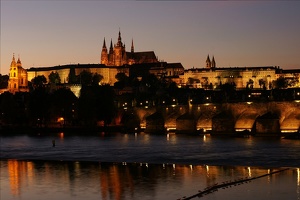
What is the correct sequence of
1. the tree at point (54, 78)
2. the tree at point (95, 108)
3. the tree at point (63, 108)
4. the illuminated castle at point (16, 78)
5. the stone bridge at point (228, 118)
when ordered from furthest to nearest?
the tree at point (54, 78) → the illuminated castle at point (16, 78) → the tree at point (63, 108) → the tree at point (95, 108) → the stone bridge at point (228, 118)

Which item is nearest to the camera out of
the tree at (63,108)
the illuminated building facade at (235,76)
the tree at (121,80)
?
the tree at (63,108)

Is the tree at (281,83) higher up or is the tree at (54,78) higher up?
the tree at (54,78)

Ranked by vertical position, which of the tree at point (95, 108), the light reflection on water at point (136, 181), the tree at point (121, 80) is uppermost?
the tree at point (121, 80)

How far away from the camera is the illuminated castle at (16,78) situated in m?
166

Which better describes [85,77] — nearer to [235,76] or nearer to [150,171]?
[235,76]

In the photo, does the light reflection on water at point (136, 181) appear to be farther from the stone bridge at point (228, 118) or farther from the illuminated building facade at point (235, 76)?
the illuminated building facade at point (235, 76)

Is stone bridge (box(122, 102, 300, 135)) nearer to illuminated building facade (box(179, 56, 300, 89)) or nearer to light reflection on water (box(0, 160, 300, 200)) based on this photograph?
light reflection on water (box(0, 160, 300, 200))

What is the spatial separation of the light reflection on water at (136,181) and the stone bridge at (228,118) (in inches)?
1115

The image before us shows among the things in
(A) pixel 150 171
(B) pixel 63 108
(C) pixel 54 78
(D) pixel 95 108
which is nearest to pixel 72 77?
(C) pixel 54 78

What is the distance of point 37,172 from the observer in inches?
1540

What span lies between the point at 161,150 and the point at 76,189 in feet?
80.1

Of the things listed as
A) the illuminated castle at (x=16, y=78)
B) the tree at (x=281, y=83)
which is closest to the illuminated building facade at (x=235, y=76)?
the tree at (x=281, y=83)

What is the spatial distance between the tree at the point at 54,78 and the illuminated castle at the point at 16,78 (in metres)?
17.1

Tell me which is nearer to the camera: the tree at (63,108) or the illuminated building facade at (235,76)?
the tree at (63,108)
